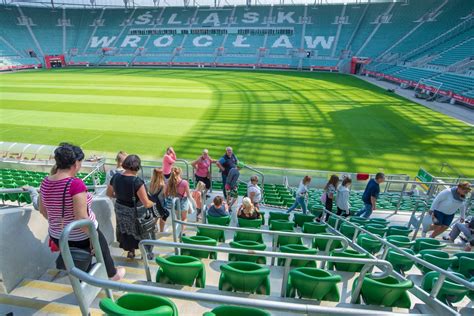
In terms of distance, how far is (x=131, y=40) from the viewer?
5503cm

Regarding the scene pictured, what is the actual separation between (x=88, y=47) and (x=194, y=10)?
66.1 ft

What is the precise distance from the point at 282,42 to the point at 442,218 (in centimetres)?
4728

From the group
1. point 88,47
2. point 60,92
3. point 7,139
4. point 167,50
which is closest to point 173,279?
point 7,139

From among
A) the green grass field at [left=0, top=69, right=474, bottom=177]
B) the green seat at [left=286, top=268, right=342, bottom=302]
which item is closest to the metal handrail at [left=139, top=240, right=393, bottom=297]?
the green seat at [left=286, top=268, right=342, bottom=302]

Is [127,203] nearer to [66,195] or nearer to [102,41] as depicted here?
[66,195]

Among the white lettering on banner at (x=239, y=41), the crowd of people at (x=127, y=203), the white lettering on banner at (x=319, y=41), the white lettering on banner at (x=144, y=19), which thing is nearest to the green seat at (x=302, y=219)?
the crowd of people at (x=127, y=203)

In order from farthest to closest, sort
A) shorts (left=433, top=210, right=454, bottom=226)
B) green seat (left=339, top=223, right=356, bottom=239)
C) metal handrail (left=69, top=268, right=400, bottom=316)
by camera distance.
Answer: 1. shorts (left=433, top=210, right=454, bottom=226)
2. green seat (left=339, top=223, right=356, bottom=239)
3. metal handrail (left=69, top=268, right=400, bottom=316)

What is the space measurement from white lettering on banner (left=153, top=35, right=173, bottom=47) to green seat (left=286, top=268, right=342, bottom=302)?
182ft

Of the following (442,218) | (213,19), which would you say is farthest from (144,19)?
(442,218)

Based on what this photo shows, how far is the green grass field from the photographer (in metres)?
15.2

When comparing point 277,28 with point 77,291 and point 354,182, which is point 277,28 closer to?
point 354,182

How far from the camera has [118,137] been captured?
1727cm

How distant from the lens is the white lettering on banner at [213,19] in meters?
55.1

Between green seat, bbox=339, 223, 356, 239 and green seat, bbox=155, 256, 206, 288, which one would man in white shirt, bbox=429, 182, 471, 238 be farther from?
green seat, bbox=155, 256, 206, 288
